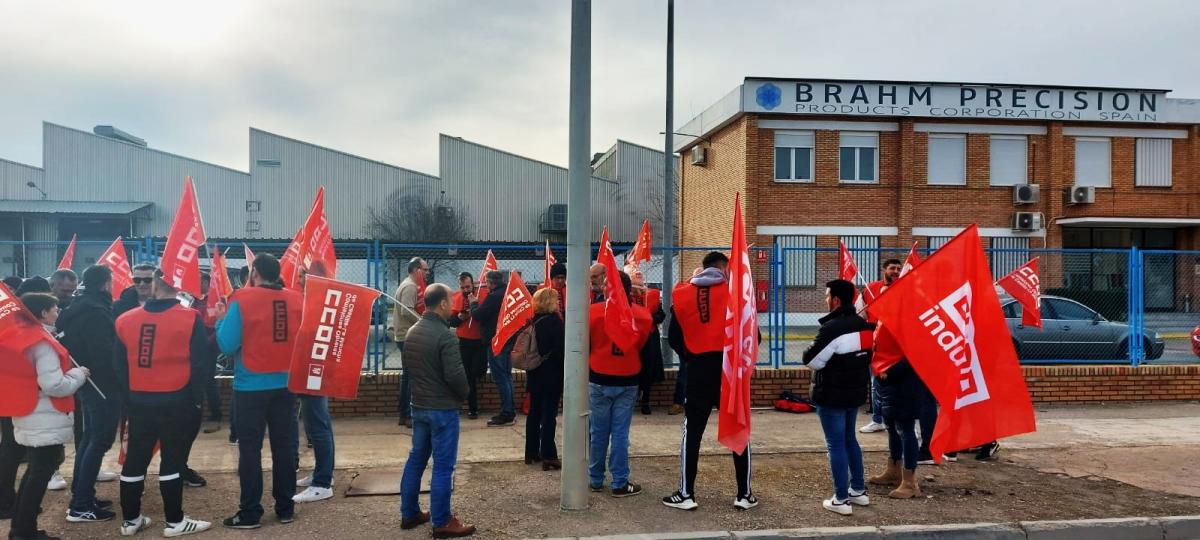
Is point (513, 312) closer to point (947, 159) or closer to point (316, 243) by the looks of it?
point (316, 243)

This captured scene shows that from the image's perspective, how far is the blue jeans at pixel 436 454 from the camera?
5.49 meters

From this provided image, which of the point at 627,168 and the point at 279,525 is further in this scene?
the point at 627,168

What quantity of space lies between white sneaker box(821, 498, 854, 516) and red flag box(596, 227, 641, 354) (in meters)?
1.90

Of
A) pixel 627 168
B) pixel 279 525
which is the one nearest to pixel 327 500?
pixel 279 525

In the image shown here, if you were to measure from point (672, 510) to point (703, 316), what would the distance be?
1502 mm

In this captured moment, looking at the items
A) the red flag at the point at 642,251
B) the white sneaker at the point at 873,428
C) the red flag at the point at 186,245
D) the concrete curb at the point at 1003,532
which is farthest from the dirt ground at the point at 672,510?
the red flag at the point at 642,251

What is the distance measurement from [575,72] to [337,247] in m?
5.79

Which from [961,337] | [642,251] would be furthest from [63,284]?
[961,337]

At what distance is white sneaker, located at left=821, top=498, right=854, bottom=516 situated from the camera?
239 inches

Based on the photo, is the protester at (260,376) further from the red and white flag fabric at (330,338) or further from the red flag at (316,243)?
the red flag at (316,243)

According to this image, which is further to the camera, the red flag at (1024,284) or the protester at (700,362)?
the red flag at (1024,284)

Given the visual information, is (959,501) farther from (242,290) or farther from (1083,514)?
(242,290)

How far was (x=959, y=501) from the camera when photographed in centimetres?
648

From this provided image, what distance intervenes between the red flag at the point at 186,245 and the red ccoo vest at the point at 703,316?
4432 millimetres
